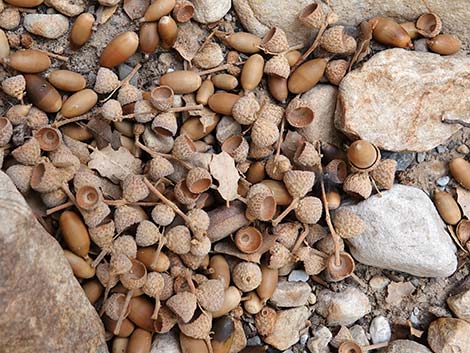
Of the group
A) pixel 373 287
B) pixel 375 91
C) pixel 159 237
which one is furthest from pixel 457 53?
pixel 159 237

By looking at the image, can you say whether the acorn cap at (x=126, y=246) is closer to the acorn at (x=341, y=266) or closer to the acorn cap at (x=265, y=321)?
the acorn cap at (x=265, y=321)

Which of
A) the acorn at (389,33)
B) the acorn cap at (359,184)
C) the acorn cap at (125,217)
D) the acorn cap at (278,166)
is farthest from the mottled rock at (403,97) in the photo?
the acorn cap at (125,217)

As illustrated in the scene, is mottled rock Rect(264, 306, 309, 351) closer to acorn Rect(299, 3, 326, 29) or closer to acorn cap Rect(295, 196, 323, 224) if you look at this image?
acorn cap Rect(295, 196, 323, 224)

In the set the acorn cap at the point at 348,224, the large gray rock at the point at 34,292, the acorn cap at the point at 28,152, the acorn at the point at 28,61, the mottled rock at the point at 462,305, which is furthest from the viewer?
the mottled rock at the point at 462,305

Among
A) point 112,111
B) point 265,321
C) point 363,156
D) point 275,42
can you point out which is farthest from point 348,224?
point 112,111

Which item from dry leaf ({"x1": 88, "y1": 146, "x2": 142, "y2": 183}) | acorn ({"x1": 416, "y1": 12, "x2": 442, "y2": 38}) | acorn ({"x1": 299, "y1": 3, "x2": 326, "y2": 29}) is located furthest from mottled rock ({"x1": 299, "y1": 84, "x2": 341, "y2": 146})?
dry leaf ({"x1": 88, "y1": 146, "x2": 142, "y2": 183})

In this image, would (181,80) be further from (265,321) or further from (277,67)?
(265,321)
